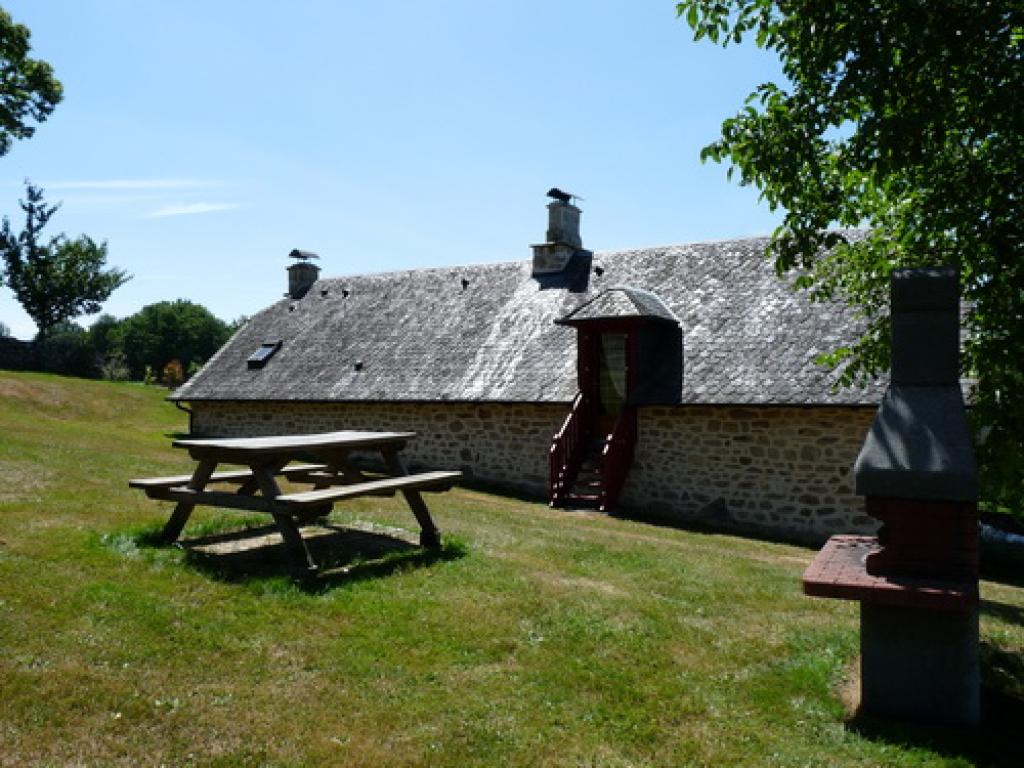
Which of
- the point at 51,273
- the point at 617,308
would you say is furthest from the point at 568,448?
the point at 51,273

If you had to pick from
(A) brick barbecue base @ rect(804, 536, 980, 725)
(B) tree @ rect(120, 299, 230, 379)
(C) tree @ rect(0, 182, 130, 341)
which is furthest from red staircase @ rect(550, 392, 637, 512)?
(B) tree @ rect(120, 299, 230, 379)

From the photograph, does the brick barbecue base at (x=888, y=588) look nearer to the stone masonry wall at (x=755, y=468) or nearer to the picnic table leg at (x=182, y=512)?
the picnic table leg at (x=182, y=512)

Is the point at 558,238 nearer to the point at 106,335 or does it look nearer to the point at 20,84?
the point at 20,84

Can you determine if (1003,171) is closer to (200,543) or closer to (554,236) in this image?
(200,543)

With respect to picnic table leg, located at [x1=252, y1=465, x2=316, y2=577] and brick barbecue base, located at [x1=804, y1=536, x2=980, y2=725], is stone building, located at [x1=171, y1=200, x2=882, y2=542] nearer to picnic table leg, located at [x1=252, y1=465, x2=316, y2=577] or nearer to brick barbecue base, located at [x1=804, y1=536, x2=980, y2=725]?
brick barbecue base, located at [x1=804, y1=536, x2=980, y2=725]

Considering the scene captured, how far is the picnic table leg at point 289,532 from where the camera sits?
6.02 metres

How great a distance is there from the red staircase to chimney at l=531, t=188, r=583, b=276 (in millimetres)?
5393

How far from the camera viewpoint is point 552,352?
15906 mm

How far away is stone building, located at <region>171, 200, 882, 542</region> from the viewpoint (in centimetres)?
1263

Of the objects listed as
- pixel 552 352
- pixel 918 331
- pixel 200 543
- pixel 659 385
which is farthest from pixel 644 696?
pixel 552 352

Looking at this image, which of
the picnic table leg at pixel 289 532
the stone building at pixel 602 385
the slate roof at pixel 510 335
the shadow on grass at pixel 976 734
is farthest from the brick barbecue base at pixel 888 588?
the slate roof at pixel 510 335

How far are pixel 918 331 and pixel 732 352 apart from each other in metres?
9.23

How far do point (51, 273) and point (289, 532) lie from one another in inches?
1773

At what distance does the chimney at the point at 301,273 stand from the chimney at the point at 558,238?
342 inches
